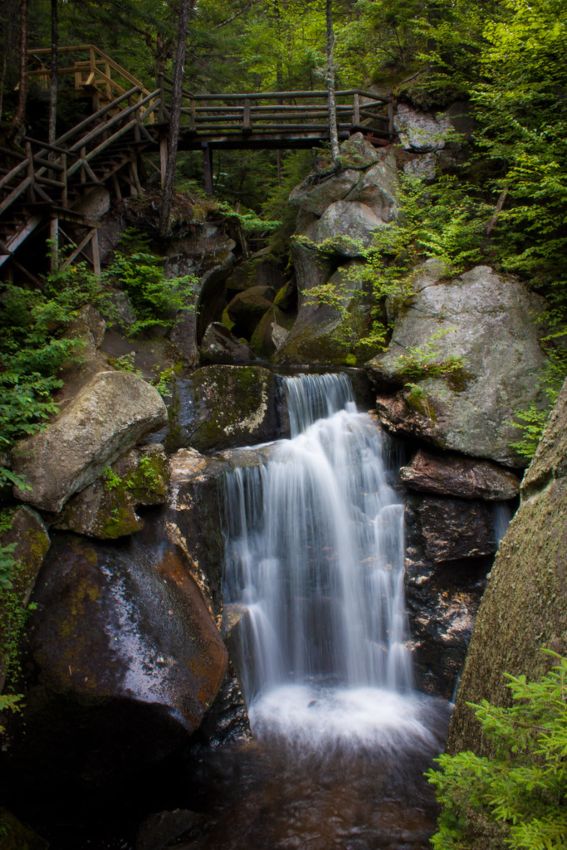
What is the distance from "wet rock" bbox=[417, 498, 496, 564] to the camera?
317 inches

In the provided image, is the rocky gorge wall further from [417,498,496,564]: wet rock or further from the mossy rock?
the mossy rock

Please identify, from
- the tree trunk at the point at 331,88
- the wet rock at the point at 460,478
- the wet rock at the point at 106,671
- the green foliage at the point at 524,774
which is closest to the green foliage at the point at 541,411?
the wet rock at the point at 460,478

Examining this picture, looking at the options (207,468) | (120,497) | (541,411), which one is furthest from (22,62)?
(541,411)

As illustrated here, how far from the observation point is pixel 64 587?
16.9 feet

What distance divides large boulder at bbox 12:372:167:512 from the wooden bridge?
11.7 ft

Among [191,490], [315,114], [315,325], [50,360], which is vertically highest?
[315,114]

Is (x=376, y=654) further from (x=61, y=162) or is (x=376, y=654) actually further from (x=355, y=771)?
(x=61, y=162)

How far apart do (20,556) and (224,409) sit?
4.28 m

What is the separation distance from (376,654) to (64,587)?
199 inches

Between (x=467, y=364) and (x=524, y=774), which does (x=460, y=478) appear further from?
(x=524, y=774)

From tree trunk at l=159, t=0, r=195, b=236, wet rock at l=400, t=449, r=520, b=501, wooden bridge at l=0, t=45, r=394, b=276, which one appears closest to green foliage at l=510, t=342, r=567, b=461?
wet rock at l=400, t=449, r=520, b=501

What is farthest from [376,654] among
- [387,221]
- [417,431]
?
[387,221]

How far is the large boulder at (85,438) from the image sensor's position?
5316mm

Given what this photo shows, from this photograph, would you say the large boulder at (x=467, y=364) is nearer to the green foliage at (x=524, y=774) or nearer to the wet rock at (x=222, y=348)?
the wet rock at (x=222, y=348)
